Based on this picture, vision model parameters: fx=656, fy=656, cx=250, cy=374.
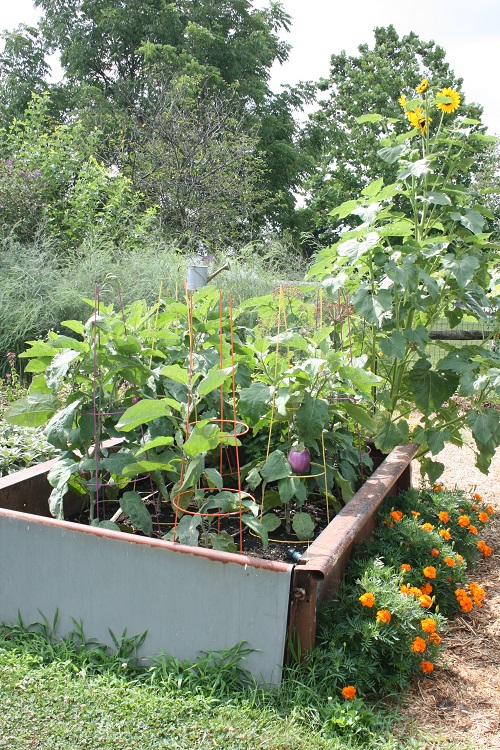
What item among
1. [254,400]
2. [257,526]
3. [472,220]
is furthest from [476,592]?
[472,220]

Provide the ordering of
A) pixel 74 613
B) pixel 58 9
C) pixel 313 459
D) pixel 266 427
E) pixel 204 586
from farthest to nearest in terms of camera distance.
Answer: pixel 58 9
pixel 266 427
pixel 313 459
pixel 74 613
pixel 204 586

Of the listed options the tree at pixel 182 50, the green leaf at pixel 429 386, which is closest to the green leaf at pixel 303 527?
the green leaf at pixel 429 386

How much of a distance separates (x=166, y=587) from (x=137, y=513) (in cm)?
33

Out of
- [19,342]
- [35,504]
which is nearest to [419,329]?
[35,504]

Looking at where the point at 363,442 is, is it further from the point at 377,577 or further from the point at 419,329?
the point at 377,577

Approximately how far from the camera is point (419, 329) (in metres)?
2.81

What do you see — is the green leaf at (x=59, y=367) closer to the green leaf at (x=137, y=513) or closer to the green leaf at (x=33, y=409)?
the green leaf at (x=33, y=409)

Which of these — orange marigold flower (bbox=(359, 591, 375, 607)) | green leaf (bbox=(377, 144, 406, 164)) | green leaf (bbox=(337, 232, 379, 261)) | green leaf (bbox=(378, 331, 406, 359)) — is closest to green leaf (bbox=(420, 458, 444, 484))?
green leaf (bbox=(378, 331, 406, 359))

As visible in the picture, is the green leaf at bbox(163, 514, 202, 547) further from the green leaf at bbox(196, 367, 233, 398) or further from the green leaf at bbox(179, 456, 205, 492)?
the green leaf at bbox(196, 367, 233, 398)

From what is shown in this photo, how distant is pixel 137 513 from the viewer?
2154mm

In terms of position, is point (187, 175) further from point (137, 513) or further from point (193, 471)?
point (193, 471)

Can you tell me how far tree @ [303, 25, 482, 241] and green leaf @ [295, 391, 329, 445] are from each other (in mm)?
23764

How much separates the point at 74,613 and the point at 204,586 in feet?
1.58

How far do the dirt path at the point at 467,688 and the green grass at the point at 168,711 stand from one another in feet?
0.28
